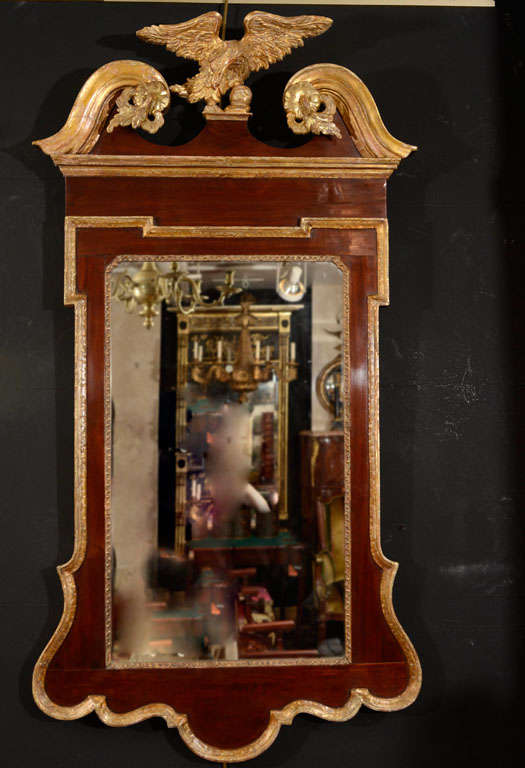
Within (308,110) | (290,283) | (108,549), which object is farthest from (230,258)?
(108,549)

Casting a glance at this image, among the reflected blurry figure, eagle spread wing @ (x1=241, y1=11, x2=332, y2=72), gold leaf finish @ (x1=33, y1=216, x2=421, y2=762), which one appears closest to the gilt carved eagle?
eagle spread wing @ (x1=241, y1=11, x2=332, y2=72)

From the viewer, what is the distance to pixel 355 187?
1.33m

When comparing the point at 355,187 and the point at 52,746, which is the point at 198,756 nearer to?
the point at 52,746

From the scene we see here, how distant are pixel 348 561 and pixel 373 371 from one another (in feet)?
1.41

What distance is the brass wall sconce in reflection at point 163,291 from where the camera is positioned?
131cm

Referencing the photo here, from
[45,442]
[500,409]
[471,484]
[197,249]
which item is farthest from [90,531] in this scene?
[500,409]

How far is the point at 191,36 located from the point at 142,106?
193 mm

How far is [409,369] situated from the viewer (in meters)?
1.41

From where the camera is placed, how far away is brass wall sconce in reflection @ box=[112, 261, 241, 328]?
131 cm

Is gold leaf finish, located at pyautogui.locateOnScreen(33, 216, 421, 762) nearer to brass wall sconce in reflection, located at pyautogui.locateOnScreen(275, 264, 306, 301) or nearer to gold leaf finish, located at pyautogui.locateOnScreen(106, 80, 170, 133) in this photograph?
brass wall sconce in reflection, located at pyautogui.locateOnScreen(275, 264, 306, 301)

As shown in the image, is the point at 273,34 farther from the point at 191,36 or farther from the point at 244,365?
the point at 244,365

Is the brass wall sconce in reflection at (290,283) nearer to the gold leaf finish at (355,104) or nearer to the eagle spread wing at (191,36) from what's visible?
the gold leaf finish at (355,104)

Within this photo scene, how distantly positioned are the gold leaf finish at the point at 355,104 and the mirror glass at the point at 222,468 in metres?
0.33

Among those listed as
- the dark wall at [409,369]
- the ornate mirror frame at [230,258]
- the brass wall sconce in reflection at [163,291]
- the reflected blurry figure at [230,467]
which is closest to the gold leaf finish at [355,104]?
the ornate mirror frame at [230,258]
